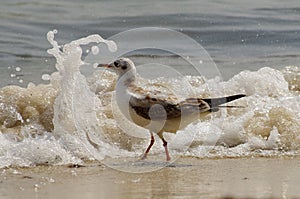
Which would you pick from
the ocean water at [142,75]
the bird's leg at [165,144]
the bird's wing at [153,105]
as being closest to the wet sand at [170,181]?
the bird's leg at [165,144]

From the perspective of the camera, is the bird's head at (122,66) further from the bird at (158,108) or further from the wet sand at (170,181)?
the wet sand at (170,181)

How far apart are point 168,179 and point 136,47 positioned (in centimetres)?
593

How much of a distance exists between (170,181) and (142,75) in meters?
4.02

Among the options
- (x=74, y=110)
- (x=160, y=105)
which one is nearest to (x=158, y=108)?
(x=160, y=105)

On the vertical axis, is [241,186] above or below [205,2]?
below

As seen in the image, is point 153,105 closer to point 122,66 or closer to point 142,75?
point 122,66

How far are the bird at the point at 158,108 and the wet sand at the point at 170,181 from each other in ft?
1.16

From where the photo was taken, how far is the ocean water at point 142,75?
7.94m

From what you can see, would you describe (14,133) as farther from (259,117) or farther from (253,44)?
→ (253,44)

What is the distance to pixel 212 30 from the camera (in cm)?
1415

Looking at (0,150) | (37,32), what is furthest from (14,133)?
(37,32)

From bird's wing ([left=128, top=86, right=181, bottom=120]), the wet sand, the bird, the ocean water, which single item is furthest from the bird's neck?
the wet sand

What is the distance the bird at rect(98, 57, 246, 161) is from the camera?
24.1 ft

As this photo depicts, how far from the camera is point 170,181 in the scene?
6.63 m
